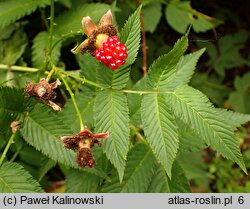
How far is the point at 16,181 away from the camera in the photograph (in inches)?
62.0

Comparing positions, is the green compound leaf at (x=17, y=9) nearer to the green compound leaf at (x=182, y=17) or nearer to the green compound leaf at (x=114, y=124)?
the green compound leaf at (x=114, y=124)

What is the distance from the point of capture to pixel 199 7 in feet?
11.4

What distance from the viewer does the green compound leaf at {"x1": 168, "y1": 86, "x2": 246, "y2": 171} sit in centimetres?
146

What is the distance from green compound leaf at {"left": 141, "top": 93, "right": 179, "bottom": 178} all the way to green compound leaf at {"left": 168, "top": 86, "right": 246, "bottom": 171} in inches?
1.8

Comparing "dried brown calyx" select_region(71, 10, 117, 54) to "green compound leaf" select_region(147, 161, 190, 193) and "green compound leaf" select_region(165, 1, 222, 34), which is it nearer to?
"green compound leaf" select_region(147, 161, 190, 193)

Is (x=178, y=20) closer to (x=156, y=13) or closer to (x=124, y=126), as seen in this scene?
(x=156, y=13)

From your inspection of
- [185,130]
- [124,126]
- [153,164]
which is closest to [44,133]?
[124,126]

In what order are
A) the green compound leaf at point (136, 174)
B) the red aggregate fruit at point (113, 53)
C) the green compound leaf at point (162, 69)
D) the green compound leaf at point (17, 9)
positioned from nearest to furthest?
1. the red aggregate fruit at point (113, 53)
2. the green compound leaf at point (162, 69)
3. the green compound leaf at point (136, 174)
4. the green compound leaf at point (17, 9)

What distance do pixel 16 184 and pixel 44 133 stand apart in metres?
0.22

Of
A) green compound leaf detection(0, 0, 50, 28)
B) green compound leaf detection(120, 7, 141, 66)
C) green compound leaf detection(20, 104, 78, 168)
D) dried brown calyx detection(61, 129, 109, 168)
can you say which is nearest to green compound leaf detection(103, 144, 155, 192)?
green compound leaf detection(20, 104, 78, 168)

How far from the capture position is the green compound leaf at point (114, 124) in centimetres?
147

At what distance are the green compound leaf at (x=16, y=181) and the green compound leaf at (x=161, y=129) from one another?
0.47 m

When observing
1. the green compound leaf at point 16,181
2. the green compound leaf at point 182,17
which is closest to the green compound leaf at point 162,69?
the green compound leaf at point 16,181

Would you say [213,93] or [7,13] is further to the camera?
[213,93]
